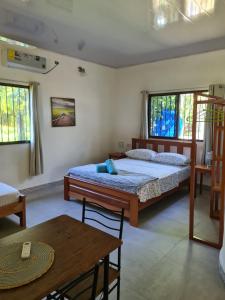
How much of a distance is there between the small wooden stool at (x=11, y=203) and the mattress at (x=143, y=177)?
3.71 ft

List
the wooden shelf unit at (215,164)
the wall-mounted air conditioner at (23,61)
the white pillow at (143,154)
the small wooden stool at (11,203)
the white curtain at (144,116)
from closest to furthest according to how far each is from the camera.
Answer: the wooden shelf unit at (215,164) < the small wooden stool at (11,203) < the wall-mounted air conditioner at (23,61) < the white pillow at (143,154) < the white curtain at (144,116)

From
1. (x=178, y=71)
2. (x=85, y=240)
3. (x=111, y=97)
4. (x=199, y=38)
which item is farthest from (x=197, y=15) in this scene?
(x=111, y=97)

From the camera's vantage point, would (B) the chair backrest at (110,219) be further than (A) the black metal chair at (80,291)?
Yes

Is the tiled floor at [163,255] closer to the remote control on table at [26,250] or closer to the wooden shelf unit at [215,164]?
the wooden shelf unit at [215,164]

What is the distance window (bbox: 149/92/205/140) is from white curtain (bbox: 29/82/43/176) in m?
2.64

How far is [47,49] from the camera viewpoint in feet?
14.9

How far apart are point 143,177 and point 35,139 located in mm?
2184

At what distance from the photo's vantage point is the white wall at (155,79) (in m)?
4.63

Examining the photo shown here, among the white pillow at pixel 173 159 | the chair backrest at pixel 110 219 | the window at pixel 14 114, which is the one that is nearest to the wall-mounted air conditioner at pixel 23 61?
the window at pixel 14 114

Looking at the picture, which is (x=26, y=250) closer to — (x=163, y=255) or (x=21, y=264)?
(x=21, y=264)

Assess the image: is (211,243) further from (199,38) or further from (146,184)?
(199,38)

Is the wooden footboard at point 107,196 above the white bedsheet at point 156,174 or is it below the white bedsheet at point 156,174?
below

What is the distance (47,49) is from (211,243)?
4244 mm

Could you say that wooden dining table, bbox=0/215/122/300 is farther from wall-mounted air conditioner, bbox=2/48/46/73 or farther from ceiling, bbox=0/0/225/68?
wall-mounted air conditioner, bbox=2/48/46/73
